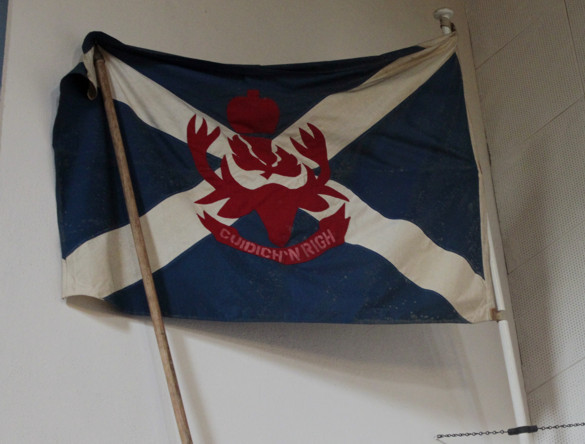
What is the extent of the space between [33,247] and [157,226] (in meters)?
0.31

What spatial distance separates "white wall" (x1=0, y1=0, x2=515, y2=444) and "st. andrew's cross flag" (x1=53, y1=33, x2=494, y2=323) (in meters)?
0.08

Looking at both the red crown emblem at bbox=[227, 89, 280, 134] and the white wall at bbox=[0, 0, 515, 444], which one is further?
the red crown emblem at bbox=[227, 89, 280, 134]

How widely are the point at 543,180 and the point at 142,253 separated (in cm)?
174

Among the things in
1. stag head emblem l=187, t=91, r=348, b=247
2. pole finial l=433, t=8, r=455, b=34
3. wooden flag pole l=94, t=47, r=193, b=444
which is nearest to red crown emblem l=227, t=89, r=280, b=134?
stag head emblem l=187, t=91, r=348, b=247

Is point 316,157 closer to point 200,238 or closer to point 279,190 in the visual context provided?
point 279,190

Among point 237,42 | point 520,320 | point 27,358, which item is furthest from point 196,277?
point 520,320

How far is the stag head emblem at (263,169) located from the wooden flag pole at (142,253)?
0.23 m

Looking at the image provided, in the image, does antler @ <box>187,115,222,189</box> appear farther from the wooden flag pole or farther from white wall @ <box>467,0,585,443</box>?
white wall @ <box>467,0,585,443</box>

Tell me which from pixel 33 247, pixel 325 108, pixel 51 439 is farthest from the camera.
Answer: pixel 325 108

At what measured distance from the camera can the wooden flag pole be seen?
203cm

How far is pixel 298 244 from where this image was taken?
2.44m

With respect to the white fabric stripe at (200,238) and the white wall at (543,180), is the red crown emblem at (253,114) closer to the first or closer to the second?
the white fabric stripe at (200,238)

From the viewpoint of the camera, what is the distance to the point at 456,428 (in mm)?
2770

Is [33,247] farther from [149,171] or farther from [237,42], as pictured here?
[237,42]
